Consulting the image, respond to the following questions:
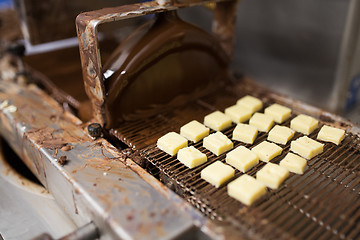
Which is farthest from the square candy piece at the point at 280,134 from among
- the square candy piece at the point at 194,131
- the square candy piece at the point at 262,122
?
the square candy piece at the point at 194,131

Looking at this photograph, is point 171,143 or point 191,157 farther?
point 171,143

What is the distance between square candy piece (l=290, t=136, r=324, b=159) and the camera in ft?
4.99

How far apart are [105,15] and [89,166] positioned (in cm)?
73

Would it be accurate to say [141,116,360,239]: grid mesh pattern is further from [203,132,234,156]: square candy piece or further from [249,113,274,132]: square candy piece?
[249,113,274,132]: square candy piece

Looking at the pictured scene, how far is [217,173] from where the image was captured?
1380 millimetres

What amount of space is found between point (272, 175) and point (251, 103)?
0.68 meters

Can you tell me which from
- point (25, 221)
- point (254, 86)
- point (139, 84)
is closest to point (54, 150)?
point (25, 221)

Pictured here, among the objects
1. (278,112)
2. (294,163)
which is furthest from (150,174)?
(278,112)

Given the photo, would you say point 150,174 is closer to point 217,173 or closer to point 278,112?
point 217,173

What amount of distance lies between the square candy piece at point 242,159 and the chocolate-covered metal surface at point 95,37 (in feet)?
2.39

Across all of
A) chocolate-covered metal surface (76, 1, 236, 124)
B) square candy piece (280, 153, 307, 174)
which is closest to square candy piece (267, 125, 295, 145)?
square candy piece (280, 153, 307, 174)

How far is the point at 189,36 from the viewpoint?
6.21 ft

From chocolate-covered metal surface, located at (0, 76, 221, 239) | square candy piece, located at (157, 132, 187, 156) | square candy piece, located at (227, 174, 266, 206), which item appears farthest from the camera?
square candy piece, located at (157, 132, 187, 156)

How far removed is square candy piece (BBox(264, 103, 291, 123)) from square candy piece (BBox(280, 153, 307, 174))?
0.39 m
